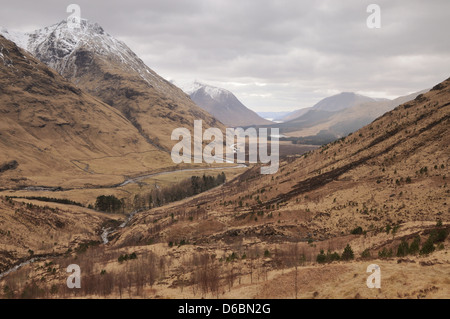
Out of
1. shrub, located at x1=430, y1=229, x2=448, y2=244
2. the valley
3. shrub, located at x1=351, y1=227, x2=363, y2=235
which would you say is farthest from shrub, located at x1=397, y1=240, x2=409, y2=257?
shrub, located at x1=351, y1=227, x2=363, y2=235

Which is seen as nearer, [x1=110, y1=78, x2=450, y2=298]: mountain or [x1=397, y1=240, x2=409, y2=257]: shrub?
[x1=110, y1=78, x2=450, y2=298]: mountain

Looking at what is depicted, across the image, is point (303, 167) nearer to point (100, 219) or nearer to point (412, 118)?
point (412, 118)

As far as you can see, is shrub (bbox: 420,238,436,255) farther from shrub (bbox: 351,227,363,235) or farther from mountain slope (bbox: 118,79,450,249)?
shrub (bbox: 351,227,363,235)

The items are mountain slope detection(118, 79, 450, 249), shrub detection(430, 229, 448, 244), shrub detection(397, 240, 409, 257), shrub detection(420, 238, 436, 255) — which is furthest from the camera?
mountain slope detection(118, 79, 450, 249)

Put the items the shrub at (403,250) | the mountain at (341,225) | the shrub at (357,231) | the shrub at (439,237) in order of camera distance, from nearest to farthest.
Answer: the mountain at (341,225) < the shrub at (403,250) < the shrub at (439,237) < the shrub at (357,231)

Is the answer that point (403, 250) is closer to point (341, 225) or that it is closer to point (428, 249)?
point (428, 249)

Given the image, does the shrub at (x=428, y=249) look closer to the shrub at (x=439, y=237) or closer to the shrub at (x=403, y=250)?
the shrub at (x=403, y=250)

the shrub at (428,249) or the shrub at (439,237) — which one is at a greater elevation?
the shrub at (439,237)

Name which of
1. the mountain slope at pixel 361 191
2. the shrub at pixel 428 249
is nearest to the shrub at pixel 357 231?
the mountain slope at pixel 361 191

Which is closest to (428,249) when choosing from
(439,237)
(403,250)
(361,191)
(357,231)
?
(403,250)

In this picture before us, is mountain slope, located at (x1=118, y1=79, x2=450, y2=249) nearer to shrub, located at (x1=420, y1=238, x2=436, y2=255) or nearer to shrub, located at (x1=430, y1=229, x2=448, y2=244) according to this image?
A: shrub, located at (x1=430, y1=229, x2=448, y2=244)

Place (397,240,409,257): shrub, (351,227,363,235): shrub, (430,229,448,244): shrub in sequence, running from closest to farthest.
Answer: (397,240,409,257): shrub, (430,229,448,244): shrub, (351,227,363,235): shrub

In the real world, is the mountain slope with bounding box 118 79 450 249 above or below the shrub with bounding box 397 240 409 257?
above

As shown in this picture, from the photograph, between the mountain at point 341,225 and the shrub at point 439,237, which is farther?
the shrub at point 439,237
